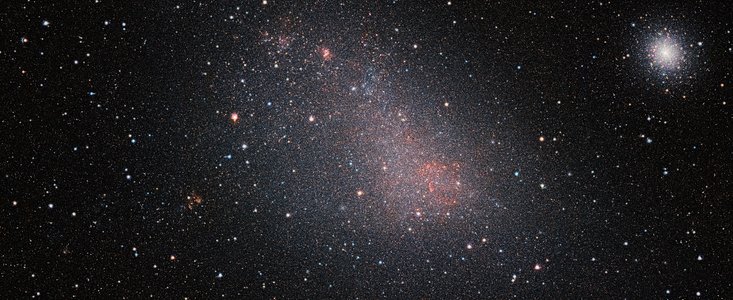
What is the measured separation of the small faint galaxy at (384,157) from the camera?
0.54 m

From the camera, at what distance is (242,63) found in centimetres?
54

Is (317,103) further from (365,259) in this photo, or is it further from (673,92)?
(673,92)

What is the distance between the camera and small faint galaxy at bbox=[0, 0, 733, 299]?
1.77 feet

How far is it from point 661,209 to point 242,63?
1.82 ft

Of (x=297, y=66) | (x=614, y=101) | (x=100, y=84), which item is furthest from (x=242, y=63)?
(x=614, y=101)

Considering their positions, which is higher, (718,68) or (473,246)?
(718,68)

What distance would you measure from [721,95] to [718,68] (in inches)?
1.3

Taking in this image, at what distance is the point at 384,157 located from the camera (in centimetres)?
55

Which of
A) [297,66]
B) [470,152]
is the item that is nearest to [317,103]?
[297,66]

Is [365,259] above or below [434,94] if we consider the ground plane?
below

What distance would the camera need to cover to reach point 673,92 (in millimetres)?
556

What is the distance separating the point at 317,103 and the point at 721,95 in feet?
1.66

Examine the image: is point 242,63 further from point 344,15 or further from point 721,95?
point 721,95

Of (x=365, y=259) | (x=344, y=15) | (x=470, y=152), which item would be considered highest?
(x=344, y=15)
